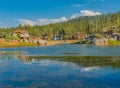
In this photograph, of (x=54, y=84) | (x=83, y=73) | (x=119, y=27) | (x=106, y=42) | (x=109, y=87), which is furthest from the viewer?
(x=119, y=27)

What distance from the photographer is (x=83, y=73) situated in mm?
37062

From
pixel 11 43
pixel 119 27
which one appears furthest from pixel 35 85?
pixel 119 27

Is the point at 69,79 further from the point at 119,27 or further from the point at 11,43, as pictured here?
the point at 119,27

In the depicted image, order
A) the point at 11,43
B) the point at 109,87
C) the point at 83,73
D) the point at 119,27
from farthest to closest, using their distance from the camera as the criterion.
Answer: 1. the point at 119,27
2. the point at 11,43
3. the point at 83,73
4. the point at 109,87

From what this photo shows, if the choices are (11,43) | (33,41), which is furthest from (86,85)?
(33,41)

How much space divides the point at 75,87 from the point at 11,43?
133 meters

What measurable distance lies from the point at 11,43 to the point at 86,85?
132111mm

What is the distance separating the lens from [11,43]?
157 m

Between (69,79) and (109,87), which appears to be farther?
(69,79)

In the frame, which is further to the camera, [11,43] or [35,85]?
[11,43]

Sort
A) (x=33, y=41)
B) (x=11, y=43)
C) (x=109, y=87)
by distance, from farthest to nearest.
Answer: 1. (x=33, y=41)
2. (x=11, y=43)
3. (x=109, y=87)

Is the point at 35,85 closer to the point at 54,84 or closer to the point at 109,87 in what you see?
the point at 54,84

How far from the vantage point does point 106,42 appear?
14488cm

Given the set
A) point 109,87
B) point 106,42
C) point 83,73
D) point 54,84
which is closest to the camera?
point 109,87
